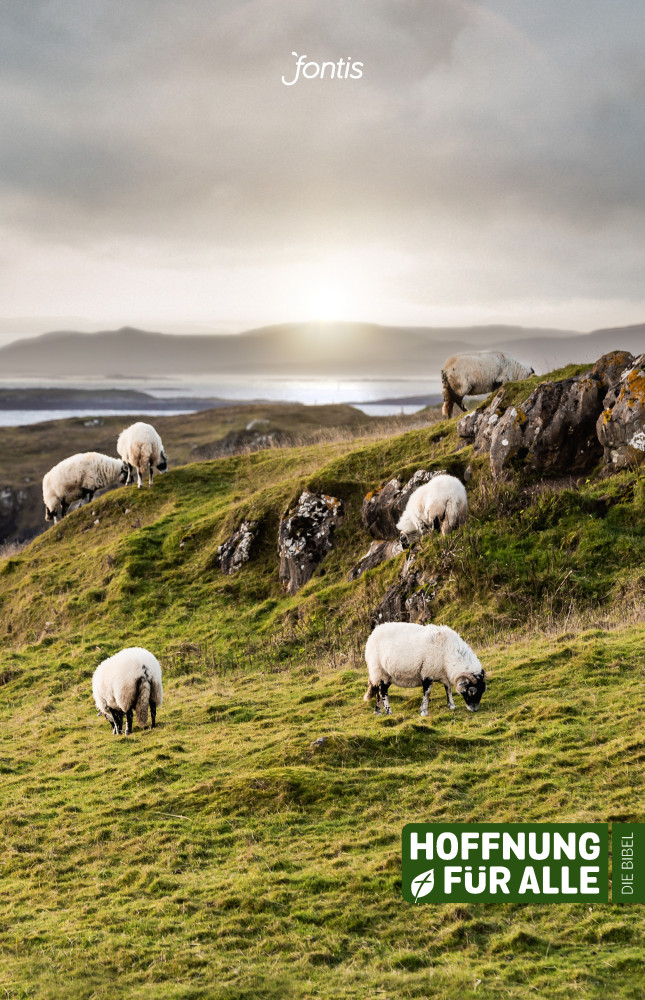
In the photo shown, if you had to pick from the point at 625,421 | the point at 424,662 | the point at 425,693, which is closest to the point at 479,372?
the point at 625,421

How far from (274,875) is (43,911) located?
2430 mm

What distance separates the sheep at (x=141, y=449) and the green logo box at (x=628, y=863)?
25.0m

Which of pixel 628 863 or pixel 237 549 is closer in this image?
pixel 628 863

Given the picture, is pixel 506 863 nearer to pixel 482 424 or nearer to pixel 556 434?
pixel 556 434

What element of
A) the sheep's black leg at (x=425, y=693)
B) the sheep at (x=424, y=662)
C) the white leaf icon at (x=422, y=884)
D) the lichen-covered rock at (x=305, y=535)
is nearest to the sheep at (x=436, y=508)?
the lichen-covered rock at (x=305, y=535)

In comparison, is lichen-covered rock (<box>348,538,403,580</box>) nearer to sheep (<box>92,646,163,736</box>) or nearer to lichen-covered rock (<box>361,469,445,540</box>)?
lichen-covered rock (<box>361,469,445,540</box>)

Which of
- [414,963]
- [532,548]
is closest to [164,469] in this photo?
[532,548]

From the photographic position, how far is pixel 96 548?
2848cm

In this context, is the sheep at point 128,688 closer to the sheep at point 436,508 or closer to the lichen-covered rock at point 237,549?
the sheep at point 436,508

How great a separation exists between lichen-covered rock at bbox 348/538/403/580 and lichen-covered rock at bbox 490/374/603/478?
3.17 m

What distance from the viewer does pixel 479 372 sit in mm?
28609

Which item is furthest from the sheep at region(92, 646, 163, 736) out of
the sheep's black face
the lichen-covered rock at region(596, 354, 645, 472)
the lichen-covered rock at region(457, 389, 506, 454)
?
the lichen-covered rock at region(596, 354, 645, 472)

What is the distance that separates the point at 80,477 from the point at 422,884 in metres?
27.0

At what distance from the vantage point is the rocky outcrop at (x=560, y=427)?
1950 centimetres
